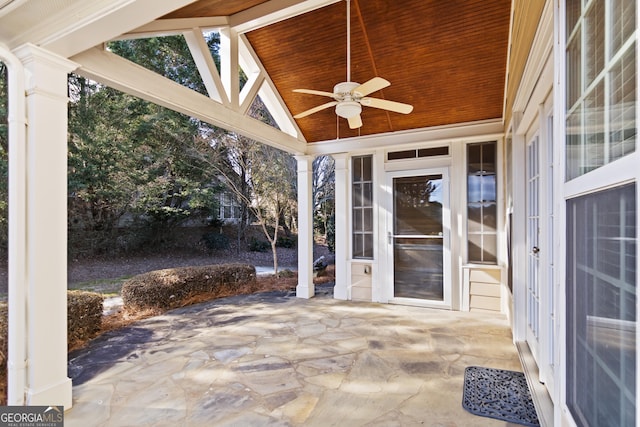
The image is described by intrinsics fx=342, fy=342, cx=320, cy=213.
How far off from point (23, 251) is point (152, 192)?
697 centimetres

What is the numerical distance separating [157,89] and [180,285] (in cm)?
301

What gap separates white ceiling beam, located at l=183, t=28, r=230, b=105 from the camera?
340 centimetres

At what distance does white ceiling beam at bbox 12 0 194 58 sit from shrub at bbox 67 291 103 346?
241 centimetres

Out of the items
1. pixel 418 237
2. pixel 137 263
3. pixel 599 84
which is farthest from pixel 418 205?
pixel 137 263

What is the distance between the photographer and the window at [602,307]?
884 mm

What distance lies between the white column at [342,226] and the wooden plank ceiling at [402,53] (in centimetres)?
78

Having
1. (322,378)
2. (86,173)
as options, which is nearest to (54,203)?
(322,378)

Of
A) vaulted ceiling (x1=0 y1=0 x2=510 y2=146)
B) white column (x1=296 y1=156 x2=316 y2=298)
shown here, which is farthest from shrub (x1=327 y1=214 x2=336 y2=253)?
vaulted ceiling (x1=0 y1=0 x2=510 y2=146)

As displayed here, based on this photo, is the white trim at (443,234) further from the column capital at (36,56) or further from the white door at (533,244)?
the column capital at (36,56)

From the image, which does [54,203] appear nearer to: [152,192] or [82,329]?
[82,329]

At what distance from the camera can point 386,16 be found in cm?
354

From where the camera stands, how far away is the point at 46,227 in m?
2.16

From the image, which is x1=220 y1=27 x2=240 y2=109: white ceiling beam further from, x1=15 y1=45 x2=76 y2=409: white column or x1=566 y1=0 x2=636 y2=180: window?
x1=566 y1=0 x2=636 y2=180: window

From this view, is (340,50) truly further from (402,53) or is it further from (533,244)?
(533,244)
